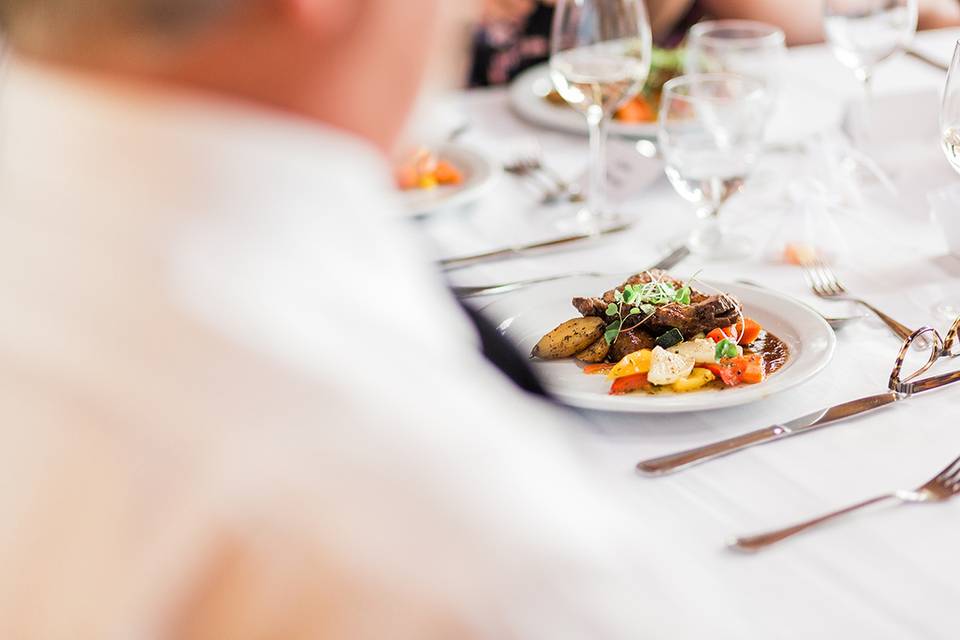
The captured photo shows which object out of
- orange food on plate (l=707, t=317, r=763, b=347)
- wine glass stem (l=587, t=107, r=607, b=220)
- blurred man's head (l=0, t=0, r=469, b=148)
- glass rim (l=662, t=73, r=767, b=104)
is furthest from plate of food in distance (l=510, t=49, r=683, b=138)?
blurred man's head (l=0, t=0, r=469, b=148)

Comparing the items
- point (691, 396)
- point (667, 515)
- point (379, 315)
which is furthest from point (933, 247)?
point (379, 315)

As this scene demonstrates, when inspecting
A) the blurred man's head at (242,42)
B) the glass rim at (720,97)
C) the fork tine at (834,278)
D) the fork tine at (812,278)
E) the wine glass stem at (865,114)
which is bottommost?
the fork tine at (812,278)

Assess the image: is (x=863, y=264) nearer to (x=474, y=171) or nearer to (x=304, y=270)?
(x=474, y=171)

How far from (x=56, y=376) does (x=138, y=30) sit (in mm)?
122

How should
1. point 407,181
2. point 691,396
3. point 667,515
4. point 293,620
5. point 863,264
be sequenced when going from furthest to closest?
point 407,181 → point 863,264 → point 691,396 → point 667,515 → point 293,620

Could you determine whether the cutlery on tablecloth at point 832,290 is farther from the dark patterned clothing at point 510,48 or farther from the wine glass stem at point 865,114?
the dark patterned clothing at point 510,48

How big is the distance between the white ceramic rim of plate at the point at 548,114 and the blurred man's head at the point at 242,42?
134cm

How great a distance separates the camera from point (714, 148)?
4.42 ft

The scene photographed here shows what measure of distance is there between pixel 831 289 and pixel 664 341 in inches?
12.0

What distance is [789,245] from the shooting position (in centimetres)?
130

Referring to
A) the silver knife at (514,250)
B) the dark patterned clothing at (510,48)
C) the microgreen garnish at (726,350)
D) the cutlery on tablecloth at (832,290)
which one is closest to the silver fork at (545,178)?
the silver knife at (514,250)

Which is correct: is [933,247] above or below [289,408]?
below

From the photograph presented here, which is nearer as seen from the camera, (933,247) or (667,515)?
(667,515)

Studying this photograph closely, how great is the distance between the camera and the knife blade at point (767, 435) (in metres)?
0.86
